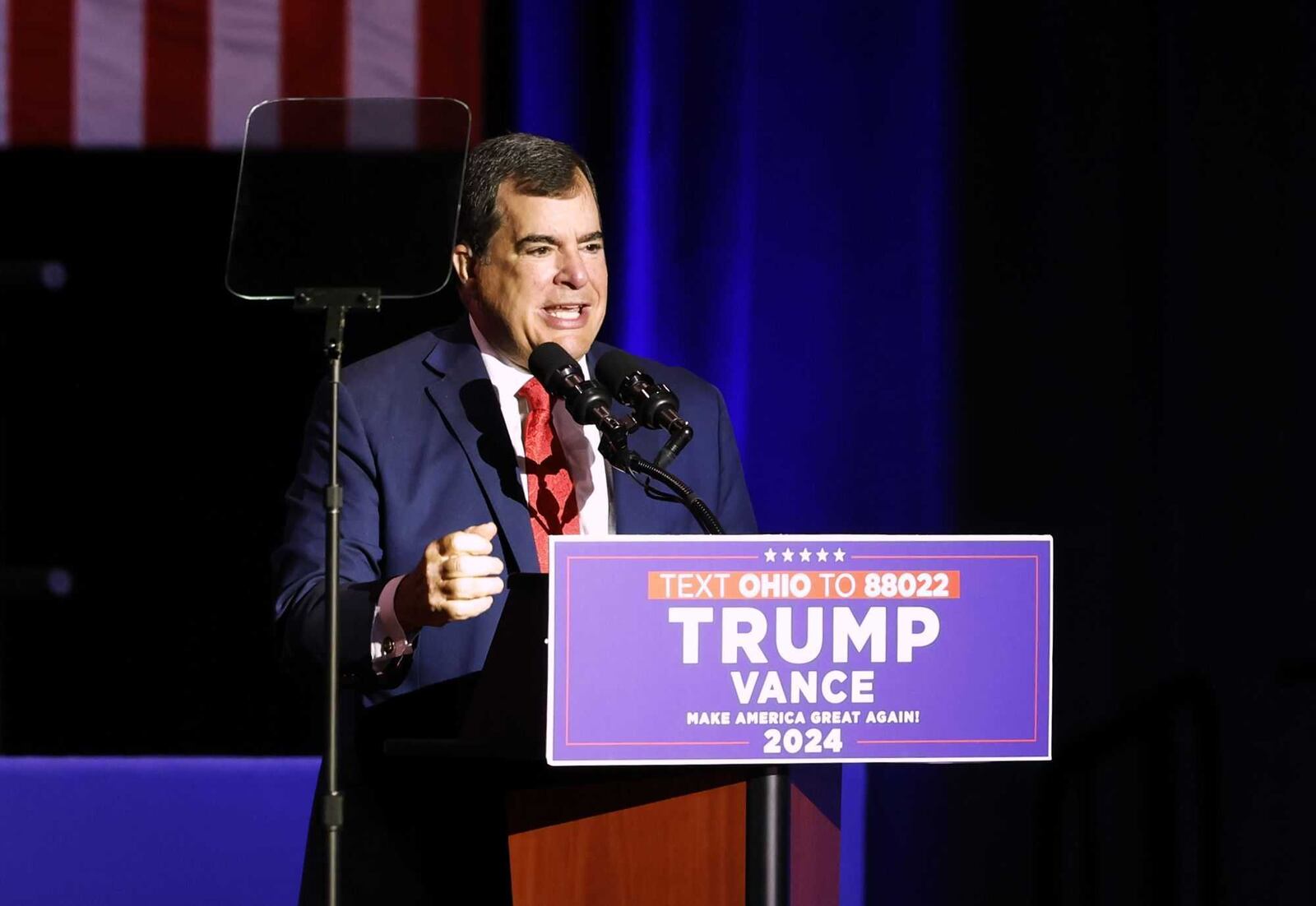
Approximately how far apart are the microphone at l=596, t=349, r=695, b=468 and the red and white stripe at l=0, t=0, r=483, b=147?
1450 millimetres

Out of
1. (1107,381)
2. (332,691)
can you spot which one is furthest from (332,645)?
(1107,381)

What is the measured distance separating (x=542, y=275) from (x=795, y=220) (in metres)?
0.94

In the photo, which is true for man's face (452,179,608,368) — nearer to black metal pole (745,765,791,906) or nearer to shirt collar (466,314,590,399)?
shirt collar (466,314,590,399)

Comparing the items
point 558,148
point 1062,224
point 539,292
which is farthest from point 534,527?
point 1062,224

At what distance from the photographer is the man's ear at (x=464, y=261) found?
6.73 ft

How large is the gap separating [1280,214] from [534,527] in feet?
5.60

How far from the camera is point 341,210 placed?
161cm

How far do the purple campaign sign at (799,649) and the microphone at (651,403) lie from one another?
0.28 m

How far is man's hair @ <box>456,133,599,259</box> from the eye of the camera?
200 cm

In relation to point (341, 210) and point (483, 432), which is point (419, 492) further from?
point (341, 210)

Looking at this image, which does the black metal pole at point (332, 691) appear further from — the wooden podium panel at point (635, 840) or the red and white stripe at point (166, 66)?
the red and white stripe at point (166, 66)

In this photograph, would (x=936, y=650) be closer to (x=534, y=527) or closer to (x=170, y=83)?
(x=534, y=527)

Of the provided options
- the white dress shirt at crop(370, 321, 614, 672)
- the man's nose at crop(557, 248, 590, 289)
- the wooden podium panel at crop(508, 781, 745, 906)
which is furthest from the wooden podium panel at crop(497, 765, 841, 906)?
the man's nose at crop(557, 248, 590, 289)

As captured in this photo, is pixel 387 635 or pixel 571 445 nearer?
pixel 387 635
